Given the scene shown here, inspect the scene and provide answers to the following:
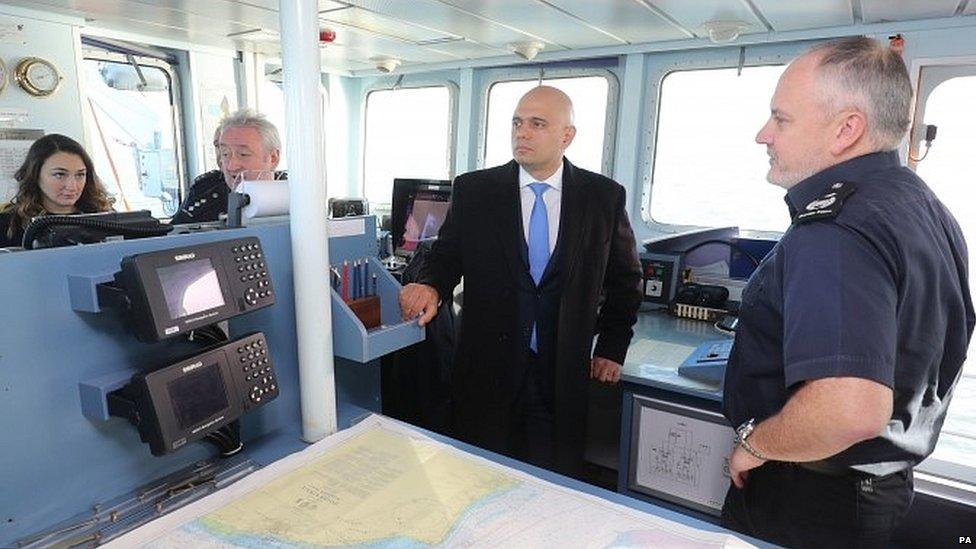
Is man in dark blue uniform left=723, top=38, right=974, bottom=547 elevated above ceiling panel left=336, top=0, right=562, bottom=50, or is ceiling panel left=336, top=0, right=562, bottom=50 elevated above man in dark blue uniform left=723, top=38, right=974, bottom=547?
ceiling panel left=336, top=0, right=562, bottom=50

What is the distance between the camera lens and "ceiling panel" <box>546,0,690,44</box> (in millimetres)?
2896

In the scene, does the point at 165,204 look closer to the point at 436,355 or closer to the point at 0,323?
the point at 436,355

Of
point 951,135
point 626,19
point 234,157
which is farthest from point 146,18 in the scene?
point 951,135

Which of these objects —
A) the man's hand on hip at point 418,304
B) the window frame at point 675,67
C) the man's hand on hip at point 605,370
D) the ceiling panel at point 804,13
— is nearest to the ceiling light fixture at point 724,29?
the ceiling panel at point 804,13

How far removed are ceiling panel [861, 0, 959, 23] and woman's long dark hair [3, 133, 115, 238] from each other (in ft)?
12.2

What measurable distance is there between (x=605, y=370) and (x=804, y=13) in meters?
2.21

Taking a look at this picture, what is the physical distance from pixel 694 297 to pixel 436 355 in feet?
4.16

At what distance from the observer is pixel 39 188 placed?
2736mm

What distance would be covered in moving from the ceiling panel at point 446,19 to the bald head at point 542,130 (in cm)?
123

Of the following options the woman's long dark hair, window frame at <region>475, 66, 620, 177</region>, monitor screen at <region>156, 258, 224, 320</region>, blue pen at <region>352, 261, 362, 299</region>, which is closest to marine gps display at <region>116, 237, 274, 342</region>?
monitor screen at <region>156, 258, 224, 320</region>

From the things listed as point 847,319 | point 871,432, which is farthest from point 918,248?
point 871,432

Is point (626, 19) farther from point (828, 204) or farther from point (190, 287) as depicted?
point (190, 287)

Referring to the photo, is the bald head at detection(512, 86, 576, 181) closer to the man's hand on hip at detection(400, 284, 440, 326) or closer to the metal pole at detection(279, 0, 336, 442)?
the man's hand on hip at detection(400, 284, 440, 326)

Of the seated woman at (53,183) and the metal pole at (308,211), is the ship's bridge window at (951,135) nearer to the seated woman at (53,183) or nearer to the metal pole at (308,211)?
the metal pole at (308,211)
